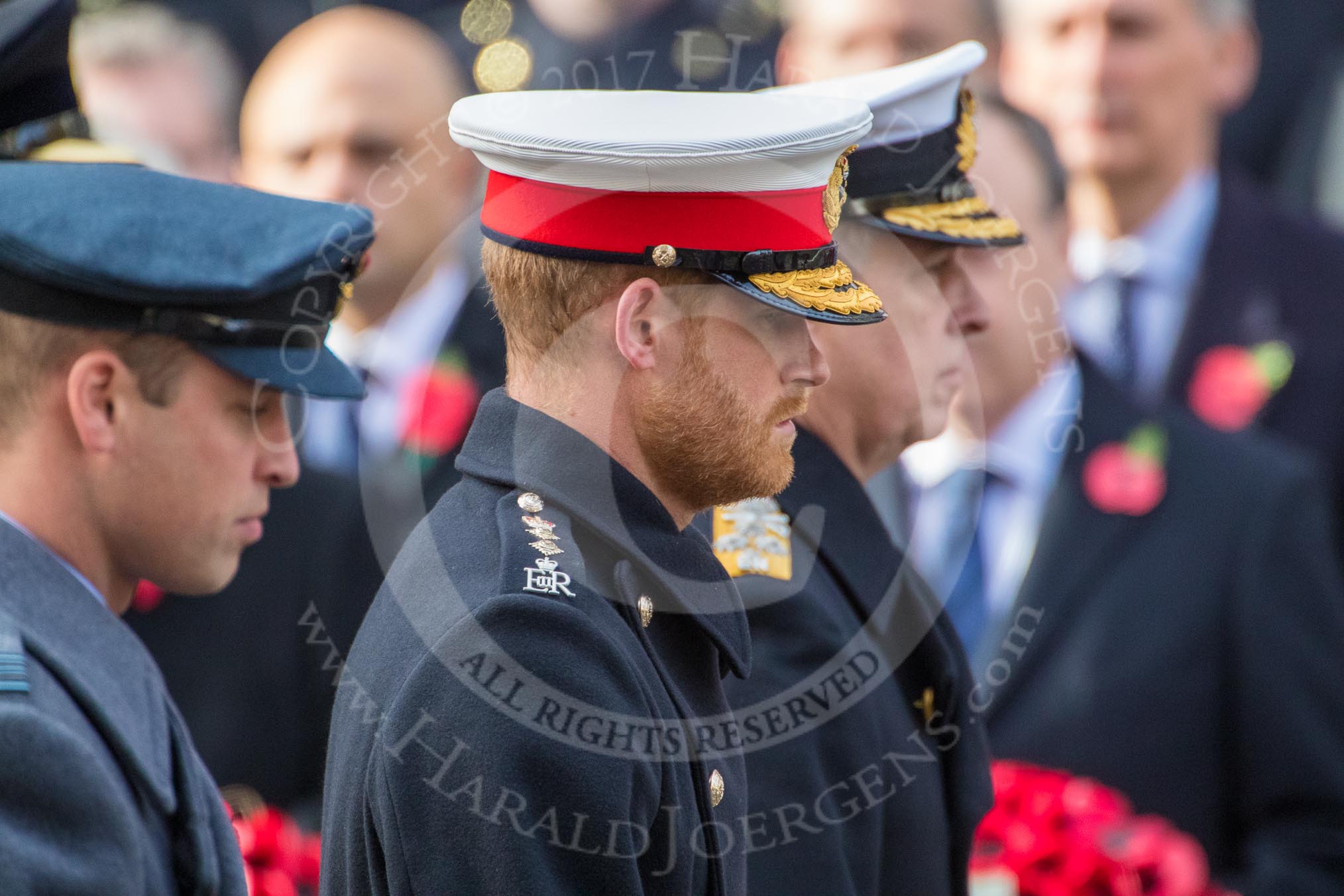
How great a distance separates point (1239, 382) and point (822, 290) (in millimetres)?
3263

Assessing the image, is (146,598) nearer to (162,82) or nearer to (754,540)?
(754,540)

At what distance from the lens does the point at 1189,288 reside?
5.33 m

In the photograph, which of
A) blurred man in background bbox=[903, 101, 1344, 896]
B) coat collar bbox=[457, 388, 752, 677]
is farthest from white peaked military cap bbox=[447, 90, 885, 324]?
blurred man in background bbox=[903, 101, 1344, 896]

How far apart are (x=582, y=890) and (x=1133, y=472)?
9.24 feet

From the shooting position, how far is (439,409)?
482cm

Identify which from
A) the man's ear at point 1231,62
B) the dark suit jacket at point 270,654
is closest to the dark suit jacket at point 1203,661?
the dark suit jacket at point 270,654

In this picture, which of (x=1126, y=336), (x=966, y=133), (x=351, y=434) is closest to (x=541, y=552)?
(x=966, y=133)

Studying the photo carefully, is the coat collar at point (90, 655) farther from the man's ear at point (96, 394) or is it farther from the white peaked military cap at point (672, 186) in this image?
the white peaked military cap at point (672, 186)

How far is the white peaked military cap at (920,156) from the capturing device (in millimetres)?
3010

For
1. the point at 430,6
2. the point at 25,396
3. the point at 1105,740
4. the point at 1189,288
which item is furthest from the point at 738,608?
the point at 430,6

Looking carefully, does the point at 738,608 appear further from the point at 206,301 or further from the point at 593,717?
the point at 206,301

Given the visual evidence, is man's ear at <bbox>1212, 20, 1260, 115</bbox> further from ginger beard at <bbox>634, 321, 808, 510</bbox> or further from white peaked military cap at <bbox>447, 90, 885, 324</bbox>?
ginger beard at <bbox>634, 321, 808, 510</bbox>

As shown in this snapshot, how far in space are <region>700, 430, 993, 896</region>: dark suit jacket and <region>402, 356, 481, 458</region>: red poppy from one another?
6.08ft

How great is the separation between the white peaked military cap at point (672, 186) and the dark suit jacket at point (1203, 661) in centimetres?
205
